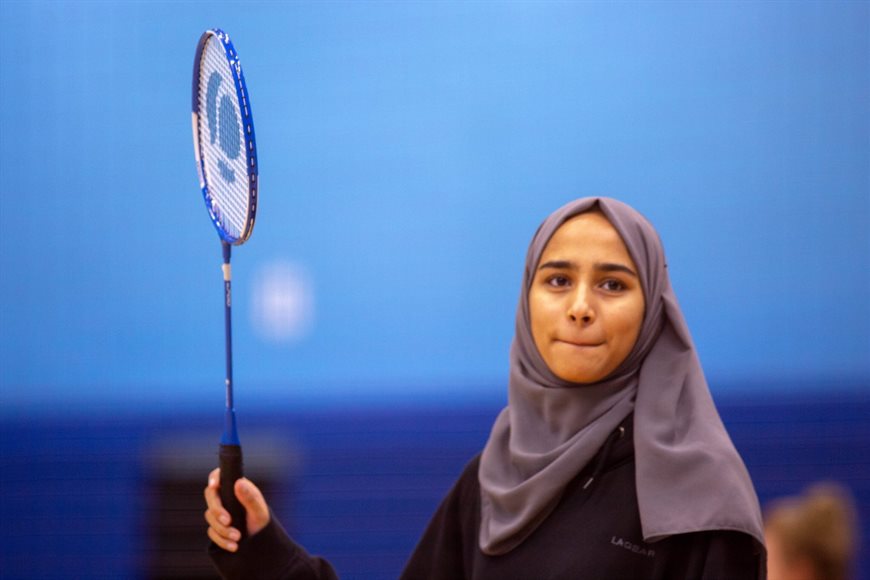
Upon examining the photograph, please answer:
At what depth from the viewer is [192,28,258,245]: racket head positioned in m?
1.98

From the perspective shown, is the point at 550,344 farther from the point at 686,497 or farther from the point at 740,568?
the point at 740,568

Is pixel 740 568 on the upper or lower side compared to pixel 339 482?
upper

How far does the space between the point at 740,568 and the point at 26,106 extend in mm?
2591

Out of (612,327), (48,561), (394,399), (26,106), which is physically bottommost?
(48,561)

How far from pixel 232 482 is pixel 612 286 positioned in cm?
70

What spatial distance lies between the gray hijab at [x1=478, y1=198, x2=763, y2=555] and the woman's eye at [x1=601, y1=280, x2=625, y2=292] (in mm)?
38

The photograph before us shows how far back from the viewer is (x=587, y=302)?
1914mm

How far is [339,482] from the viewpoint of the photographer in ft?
11.7

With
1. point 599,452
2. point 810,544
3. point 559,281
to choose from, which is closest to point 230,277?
point 559,281

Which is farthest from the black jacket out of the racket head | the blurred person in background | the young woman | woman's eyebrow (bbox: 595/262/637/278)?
the racket head

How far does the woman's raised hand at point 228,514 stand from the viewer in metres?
1.92

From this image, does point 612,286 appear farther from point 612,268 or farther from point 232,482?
point 232,482

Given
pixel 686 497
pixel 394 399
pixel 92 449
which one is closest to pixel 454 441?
pixel 394 399

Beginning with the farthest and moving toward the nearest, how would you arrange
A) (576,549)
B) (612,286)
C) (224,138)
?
1. (224,138)
2. (612,286)
3. (576,549)
